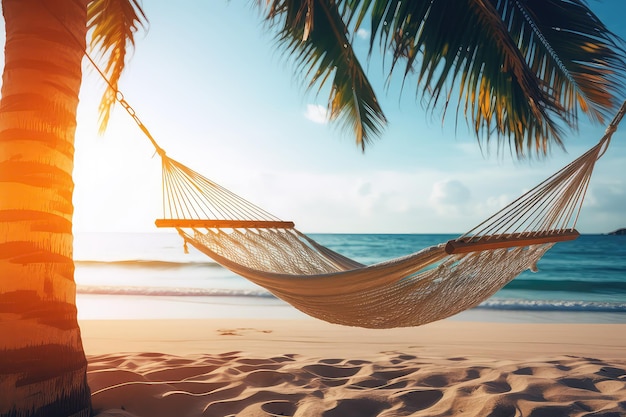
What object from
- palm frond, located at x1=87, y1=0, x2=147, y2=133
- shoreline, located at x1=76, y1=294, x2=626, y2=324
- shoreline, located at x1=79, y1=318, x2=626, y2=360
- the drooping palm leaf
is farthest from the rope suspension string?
shoreline, located at x1=76, y1=294, x2=626, y2=324

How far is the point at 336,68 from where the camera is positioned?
2.94 metres

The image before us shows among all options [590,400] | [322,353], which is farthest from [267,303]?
[590,400]

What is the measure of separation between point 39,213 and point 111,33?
1311 millimetres

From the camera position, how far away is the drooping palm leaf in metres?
1.77

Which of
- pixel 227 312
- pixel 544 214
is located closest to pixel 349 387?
pixel 544 214

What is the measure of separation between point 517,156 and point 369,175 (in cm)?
1229

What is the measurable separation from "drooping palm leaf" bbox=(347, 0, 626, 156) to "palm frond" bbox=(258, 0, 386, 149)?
0.52 m

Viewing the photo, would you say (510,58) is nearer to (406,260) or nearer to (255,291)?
(406,260)

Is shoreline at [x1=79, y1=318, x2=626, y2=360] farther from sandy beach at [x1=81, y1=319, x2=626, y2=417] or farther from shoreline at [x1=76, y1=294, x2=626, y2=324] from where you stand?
shoreline at [x1=76, y1=294, x2=626, y2=324]

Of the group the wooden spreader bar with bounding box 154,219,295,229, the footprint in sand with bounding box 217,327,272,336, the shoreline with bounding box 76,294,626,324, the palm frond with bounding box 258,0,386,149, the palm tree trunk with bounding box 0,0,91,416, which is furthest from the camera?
the shoreline with bounding box 76,294,626,324

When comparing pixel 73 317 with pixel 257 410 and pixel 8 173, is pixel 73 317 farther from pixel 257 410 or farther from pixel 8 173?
pixel 257 410

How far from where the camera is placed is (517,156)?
2059 millimetres

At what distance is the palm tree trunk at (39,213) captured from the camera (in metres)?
1.06

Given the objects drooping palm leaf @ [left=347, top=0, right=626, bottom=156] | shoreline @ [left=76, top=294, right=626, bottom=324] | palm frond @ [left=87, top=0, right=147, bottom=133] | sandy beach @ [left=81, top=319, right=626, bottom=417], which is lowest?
shoreline @ [left=76, top=294, right=626, bottom=324]
